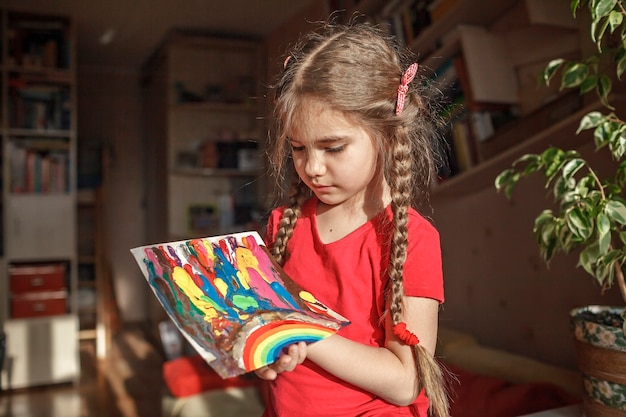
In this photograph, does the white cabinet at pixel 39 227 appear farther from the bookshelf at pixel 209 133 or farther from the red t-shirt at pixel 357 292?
the red t-shirt at pixel 357 292

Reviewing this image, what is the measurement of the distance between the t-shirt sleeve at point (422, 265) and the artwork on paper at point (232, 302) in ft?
0.47

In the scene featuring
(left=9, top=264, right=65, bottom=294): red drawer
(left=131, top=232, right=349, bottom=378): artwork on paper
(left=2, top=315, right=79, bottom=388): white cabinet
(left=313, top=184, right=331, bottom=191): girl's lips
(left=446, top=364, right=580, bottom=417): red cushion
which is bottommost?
(left=2, top=315, right=79, bottom=388): white cabinet

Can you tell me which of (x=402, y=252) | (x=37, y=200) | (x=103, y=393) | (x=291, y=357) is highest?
(x=37, y=200)

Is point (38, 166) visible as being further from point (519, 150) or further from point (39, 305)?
point (519, 150)

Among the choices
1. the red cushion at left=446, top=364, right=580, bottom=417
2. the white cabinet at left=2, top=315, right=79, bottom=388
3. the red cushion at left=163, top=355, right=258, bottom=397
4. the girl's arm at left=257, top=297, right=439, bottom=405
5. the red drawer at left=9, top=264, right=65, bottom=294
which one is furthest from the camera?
the red drawer at left=9, top=264, right=65, bottom=294

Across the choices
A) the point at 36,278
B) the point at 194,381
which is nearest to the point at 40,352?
the point at 36,278

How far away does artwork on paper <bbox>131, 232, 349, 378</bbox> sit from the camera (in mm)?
664

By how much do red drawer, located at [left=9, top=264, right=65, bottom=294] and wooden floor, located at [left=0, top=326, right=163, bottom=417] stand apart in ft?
2.05

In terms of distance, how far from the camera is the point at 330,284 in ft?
2.97

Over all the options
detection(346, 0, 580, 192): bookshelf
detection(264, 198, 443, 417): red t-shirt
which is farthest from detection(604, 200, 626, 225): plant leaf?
detection(346, 0, 580, 192): bookshelf

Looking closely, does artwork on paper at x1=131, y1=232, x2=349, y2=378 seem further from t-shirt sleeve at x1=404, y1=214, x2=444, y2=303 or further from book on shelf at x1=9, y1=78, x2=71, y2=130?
book on shelf at x1=9, y1=78, x2=71, y2=130

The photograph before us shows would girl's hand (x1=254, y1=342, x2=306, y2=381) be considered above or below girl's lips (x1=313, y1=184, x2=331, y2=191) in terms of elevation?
below

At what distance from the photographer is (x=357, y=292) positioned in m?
0.89

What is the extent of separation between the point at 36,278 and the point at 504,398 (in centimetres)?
317
